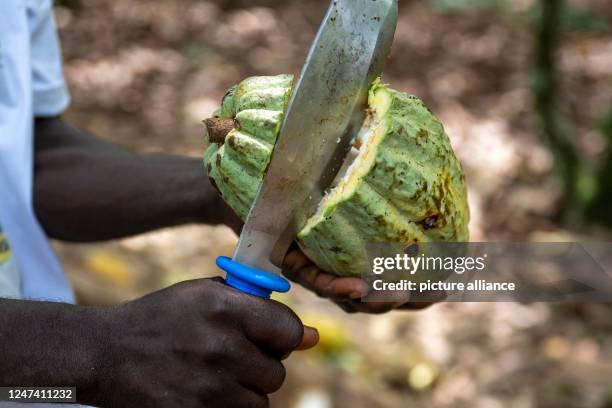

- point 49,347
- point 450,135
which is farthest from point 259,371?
point 450,135

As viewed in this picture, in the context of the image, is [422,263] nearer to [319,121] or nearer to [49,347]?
[319,121]

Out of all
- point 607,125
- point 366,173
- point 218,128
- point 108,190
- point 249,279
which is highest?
point 607,125

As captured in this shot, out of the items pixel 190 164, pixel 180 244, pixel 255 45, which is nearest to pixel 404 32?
pixel 255 45

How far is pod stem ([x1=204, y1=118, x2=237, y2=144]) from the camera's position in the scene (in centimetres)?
145

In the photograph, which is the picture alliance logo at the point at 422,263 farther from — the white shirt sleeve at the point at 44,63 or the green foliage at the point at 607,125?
the green foliage at the point at 607,125

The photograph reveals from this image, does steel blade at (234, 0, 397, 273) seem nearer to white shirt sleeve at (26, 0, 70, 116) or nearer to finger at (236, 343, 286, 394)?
finger at (236, 343, 286, 394)

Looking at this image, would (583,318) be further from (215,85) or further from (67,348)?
(215,85)

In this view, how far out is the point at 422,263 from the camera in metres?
1.52

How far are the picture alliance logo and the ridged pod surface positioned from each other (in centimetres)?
3

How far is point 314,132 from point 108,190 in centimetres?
88

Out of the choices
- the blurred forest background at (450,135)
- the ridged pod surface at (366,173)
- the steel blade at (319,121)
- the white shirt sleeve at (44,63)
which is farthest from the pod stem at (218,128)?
the blurred forest background at (450,135)

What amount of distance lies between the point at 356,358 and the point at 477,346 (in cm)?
63

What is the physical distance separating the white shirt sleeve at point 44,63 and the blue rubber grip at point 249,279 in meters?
1.10

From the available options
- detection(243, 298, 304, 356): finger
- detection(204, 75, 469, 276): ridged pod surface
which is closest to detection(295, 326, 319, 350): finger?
detection(243, 298, 304, 356): finger
